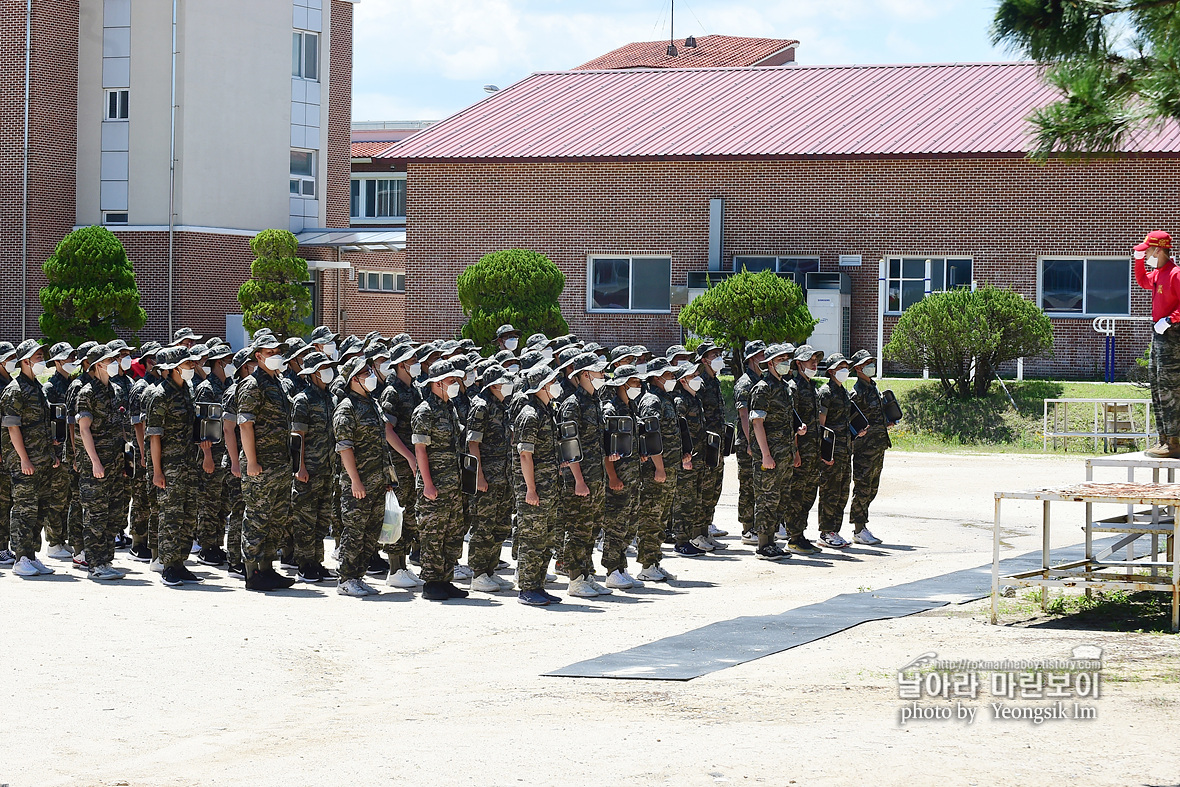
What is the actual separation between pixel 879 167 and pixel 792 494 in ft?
65.3

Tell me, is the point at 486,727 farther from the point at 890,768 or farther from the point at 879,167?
the point at 879,167

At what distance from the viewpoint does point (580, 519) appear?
458 inches

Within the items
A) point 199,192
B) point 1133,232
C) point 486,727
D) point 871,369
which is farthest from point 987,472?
point 199,192

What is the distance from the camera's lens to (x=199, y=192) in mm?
41875

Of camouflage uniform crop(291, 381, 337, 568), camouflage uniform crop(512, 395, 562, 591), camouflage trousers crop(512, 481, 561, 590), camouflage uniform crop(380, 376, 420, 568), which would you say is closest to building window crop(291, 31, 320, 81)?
camouflage uniform crop(380, 376, 420, 568)

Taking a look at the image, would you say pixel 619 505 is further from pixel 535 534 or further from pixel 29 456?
pixel 29 456

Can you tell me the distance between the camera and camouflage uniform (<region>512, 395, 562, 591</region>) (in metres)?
11.3

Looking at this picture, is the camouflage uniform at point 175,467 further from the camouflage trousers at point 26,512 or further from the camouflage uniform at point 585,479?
the camouflage uniform at point 585,479

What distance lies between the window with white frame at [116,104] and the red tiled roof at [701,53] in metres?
23.8

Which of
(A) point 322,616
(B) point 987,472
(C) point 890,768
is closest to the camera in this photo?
(C) point 890,768

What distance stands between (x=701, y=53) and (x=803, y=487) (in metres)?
52.3

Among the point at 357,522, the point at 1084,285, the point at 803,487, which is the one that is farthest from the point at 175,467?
the point at 1084,285

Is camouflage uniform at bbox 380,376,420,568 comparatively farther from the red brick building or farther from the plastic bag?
the red brick building

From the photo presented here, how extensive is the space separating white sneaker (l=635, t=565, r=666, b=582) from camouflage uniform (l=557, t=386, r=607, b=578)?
996 millimetres
